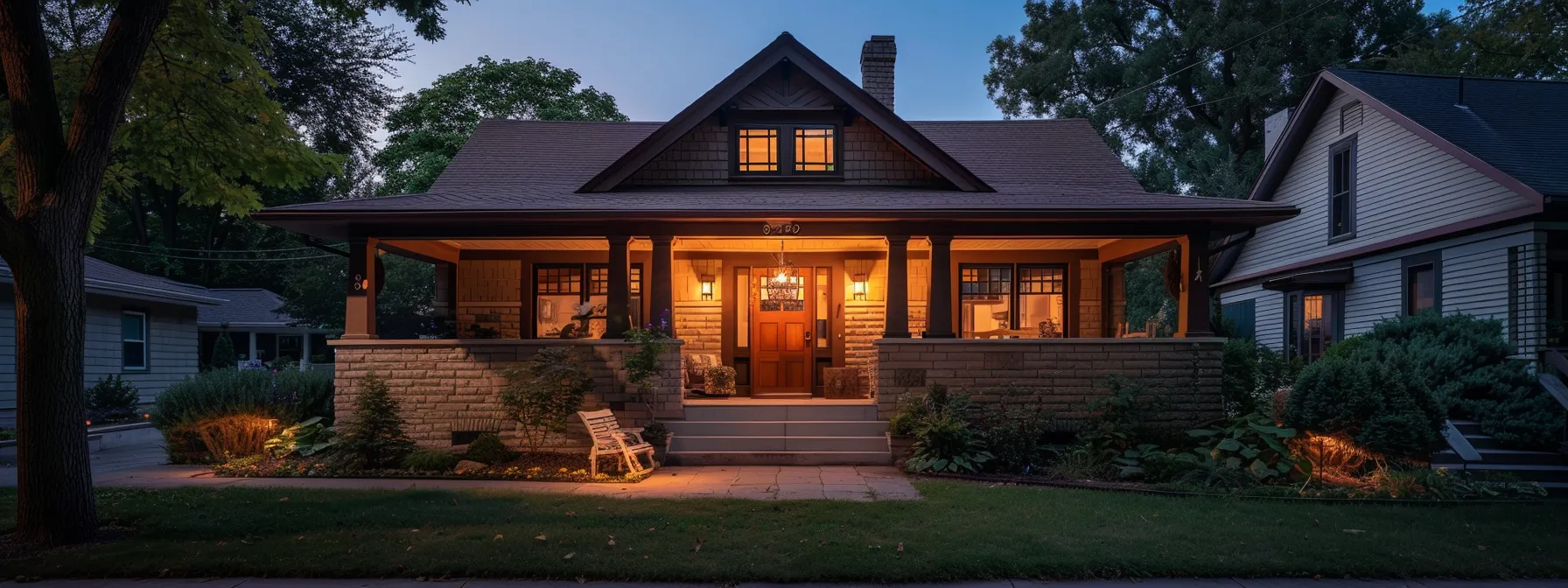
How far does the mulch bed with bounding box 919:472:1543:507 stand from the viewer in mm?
8609

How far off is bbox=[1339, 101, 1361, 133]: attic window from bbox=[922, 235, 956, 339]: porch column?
9180 millimetres

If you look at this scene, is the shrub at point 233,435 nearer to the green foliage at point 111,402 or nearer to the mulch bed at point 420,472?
the mulch bed at point 420,472

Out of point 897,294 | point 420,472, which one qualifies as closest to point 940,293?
point 897,294

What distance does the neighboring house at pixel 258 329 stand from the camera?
102 ft

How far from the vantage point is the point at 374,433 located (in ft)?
35.9

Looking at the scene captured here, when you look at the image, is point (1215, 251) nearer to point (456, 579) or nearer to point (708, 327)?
point (708, 327)

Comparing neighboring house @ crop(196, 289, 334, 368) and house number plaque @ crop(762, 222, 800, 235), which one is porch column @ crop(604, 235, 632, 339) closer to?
house number plaque @ crop(762, 222, 800, 235)

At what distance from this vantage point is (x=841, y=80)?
531 inches

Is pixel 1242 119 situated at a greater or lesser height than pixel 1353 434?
greater

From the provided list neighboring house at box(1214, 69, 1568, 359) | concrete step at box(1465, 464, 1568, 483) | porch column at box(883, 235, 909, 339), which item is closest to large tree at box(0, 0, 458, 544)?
porch column at box(883, 235, 909, 339)

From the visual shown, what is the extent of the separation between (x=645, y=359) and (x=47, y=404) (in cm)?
597

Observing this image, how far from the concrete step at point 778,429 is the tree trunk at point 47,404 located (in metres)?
6.37

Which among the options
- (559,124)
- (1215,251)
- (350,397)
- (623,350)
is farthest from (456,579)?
(559,124)

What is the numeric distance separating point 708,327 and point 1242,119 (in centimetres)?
2443
